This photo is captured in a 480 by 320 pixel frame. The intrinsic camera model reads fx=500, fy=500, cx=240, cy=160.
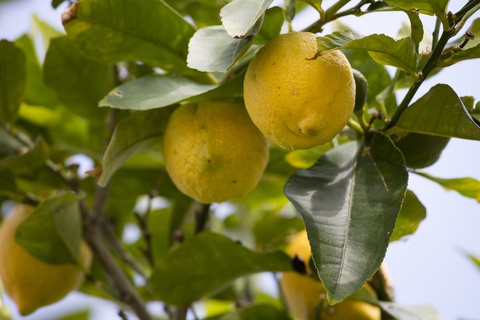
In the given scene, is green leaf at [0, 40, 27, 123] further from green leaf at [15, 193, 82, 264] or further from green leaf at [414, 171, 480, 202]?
green leaf at [414, 171, 480, 202]

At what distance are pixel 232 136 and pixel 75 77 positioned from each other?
536mm

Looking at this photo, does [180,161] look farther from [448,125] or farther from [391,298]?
[391,298]

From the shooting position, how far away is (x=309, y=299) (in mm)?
1107

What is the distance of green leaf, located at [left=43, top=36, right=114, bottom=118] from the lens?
1.13 m

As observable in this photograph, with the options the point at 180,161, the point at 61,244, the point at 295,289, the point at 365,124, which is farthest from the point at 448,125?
the point at 61,244

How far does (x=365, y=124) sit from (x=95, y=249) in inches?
28.7

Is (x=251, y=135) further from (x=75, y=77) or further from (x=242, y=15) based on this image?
(x=75, y=77)

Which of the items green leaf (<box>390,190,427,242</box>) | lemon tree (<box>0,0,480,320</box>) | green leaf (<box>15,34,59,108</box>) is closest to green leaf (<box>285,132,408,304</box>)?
lemon tree (<box>0,0,480,320</box>)

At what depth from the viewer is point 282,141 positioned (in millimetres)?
712

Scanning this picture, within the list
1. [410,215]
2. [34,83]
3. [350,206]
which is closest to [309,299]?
[410,215]

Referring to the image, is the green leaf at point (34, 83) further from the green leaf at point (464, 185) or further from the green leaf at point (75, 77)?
the green leaf at point (464, 185)

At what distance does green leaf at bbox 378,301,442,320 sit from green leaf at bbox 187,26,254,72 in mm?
552

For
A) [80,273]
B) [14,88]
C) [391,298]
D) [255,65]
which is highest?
[255,65]

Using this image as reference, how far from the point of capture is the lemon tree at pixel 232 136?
2.22 feet
